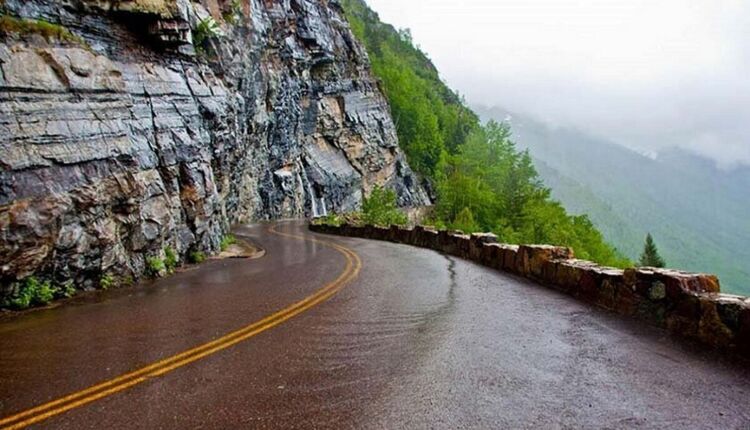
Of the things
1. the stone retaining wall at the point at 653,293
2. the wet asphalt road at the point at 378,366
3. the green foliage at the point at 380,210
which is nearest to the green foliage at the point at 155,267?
the wet asphalt road at the point at 378,366

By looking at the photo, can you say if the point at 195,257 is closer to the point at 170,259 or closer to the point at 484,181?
the point at 170,259

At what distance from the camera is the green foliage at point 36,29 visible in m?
11.0

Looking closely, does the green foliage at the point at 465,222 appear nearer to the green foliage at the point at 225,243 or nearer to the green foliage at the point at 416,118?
the green foliage at the point at 225,243

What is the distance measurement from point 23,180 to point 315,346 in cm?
735

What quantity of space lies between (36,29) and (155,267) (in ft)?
20.5

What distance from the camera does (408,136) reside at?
261ft

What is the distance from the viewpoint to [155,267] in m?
13.3

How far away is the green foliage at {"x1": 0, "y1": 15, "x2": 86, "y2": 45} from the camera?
1102 centimetres

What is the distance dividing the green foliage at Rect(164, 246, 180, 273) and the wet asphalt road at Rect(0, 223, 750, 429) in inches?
170

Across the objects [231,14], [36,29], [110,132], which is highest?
[231,14]

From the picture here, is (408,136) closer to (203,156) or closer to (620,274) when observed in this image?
(203,156)

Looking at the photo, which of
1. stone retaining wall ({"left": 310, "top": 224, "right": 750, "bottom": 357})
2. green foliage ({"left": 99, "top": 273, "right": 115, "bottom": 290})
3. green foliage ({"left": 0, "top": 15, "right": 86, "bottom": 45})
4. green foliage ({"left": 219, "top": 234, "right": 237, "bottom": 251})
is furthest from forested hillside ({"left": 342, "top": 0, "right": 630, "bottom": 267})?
green foliage ({"left": 0, "top": 15, "right": 86, "bottom": 45})

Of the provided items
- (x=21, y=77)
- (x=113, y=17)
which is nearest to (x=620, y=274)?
(x=21, y=77)

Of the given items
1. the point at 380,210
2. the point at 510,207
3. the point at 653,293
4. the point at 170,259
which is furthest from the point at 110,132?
the point at 510,207
